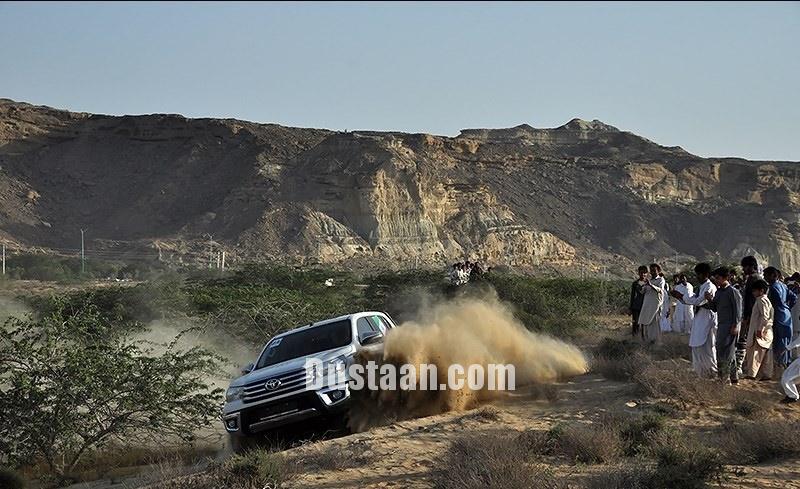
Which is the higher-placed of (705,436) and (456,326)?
(456,326)

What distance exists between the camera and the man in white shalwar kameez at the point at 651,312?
19.0 metres

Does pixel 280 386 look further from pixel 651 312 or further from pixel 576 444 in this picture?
pixel 651 312

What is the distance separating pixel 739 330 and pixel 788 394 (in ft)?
4.90

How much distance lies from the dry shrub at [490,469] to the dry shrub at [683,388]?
13.0ft

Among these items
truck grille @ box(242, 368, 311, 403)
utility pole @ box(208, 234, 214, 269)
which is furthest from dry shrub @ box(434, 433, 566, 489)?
utility pole @ box(208, 234, 214, 269)

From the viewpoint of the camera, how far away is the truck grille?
11.1 metres

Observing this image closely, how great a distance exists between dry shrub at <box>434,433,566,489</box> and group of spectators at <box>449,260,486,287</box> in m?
19.6

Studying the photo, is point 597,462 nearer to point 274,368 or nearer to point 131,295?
point 274,368

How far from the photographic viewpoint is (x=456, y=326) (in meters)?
13.0

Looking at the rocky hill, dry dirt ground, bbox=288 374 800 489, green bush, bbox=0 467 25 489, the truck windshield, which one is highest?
the rocky hill

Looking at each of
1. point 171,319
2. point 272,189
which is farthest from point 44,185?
point 171,319

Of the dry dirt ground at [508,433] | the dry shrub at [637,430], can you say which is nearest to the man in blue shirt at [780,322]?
the dry dirt ground at [508,433]

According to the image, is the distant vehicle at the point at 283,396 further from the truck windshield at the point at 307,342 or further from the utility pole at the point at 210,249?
the utility pole at the point at 210,249

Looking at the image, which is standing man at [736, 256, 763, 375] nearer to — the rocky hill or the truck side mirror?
the truck side mirror
